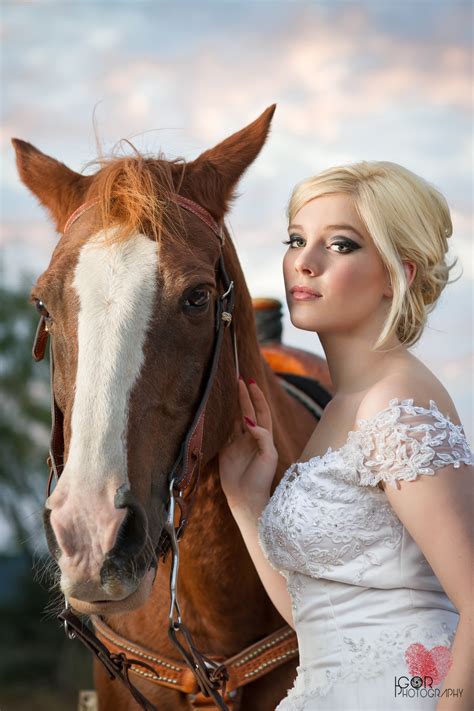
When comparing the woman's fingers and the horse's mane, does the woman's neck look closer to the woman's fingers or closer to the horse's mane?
the woman's fingers

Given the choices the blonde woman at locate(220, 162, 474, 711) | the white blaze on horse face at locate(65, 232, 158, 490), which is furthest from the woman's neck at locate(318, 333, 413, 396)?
the white blaze on horse face at locate(65, 232, 158, 490)

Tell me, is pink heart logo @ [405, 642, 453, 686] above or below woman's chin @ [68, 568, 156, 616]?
below

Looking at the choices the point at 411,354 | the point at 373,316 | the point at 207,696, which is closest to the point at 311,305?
the point at 373,316

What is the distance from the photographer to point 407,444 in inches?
79.0

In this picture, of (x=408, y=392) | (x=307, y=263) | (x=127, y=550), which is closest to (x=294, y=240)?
(x=307, y=263)

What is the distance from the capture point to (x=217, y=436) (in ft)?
8.29

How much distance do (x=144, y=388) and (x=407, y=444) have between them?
2.31 ft

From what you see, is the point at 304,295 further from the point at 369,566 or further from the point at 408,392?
the point at 369,566

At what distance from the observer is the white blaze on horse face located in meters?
1.93

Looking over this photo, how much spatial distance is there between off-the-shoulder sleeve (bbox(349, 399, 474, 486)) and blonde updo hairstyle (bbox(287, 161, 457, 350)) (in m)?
0.27

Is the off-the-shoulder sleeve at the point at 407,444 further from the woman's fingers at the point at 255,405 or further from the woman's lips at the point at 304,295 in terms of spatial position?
the woman's fingers at the point at 255,405

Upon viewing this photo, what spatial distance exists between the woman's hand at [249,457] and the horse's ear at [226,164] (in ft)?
2.04

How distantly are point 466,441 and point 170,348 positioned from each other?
0.84 m

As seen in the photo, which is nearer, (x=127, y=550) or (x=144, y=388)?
(x=127, y=550)
